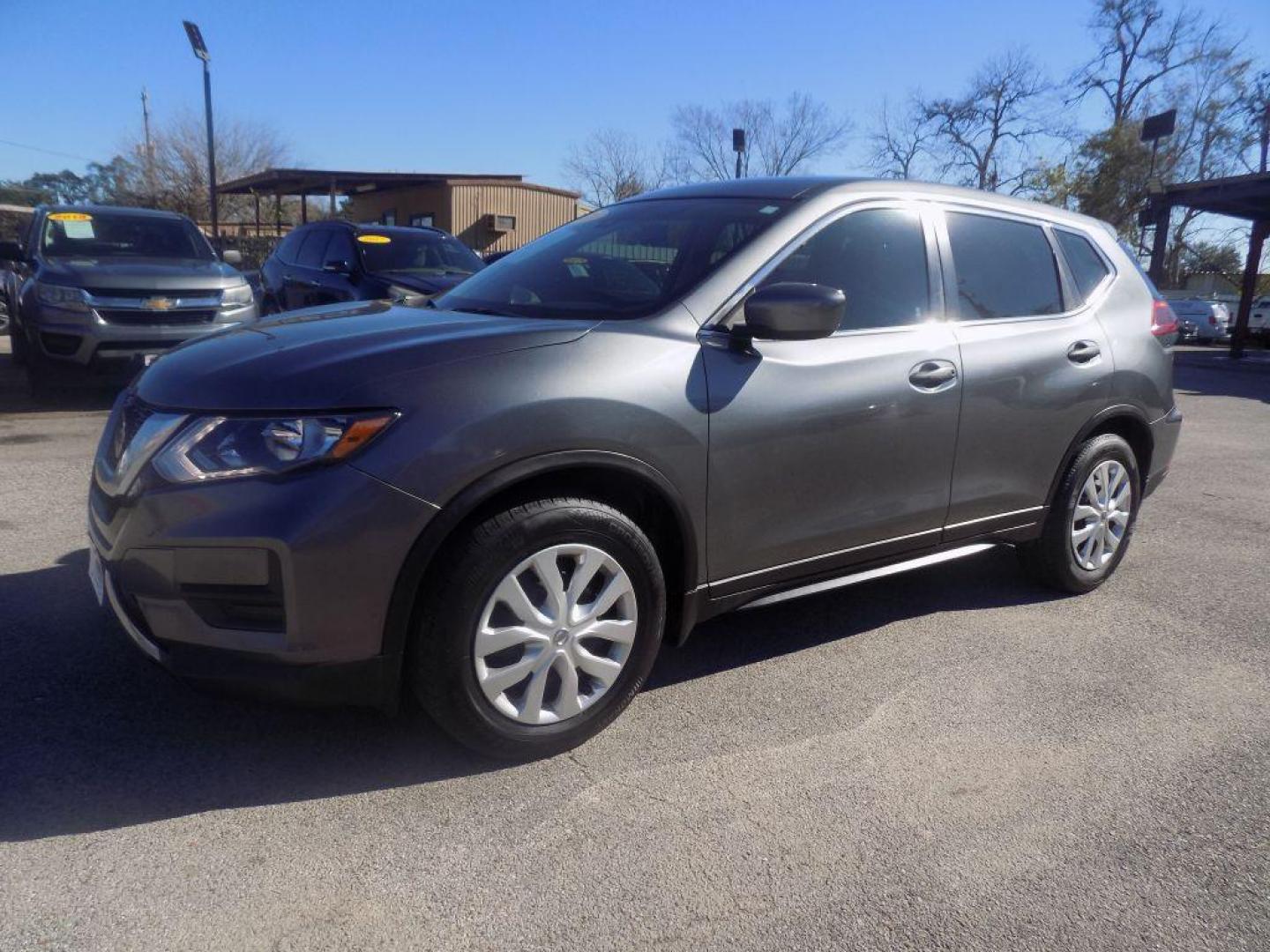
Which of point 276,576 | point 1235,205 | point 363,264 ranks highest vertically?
point 1235,205

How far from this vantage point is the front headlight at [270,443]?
2400 millimetres

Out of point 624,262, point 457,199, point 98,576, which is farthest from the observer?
point 457,199

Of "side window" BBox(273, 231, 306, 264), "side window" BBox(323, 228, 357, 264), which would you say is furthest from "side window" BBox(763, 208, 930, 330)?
"side window" BBox(273, 231, 306, 264)

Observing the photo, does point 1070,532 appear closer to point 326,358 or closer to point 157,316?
point 326,358

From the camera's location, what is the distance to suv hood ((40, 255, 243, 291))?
8.12 metres

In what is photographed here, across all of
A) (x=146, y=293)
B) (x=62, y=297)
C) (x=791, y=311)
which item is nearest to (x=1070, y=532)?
(x=791, y=311)

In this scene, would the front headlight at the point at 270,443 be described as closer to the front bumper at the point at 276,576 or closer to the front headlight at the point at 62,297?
the front bumper at the point at 276,576

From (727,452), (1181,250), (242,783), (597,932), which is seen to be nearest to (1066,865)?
(597,932)

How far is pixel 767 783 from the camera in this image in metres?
2.74

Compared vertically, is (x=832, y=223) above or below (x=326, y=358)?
above

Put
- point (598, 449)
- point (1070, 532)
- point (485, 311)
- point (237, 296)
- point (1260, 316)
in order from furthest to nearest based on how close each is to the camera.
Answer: point (1260, 316), point (237, 296), point (1070, 532), point (485, 311), point (598, 449)

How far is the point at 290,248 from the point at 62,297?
3.00m

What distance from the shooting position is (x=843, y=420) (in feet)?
10.6

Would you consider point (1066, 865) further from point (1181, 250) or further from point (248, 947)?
point (1181, 250)
